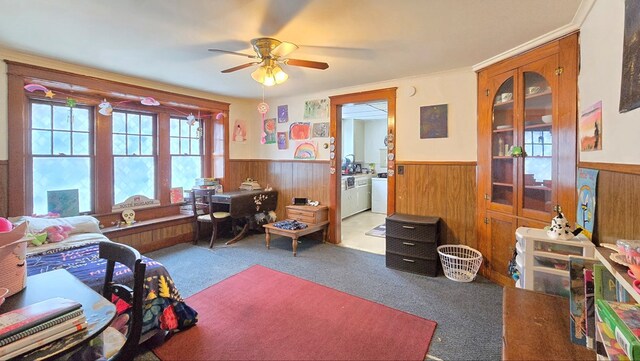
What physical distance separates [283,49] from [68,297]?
2162 millimetres

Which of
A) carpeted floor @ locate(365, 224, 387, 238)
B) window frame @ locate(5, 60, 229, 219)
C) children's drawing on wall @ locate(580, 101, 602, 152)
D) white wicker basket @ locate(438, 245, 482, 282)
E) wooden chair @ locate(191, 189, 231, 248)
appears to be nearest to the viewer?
children's drawing on wall @ locate(580, 101, 602, 152)

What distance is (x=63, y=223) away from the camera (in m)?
2.93

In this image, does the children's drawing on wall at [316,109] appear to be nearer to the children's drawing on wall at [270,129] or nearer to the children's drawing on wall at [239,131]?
the children's drawing on wall at [270,129]

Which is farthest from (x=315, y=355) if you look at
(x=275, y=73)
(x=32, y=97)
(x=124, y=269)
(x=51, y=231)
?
(x=32, y=97)

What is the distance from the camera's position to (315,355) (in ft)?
6.17

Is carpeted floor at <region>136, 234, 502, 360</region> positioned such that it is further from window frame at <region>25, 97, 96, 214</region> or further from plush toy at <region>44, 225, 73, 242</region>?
window frame at <region>25, 97, 96, 214</region>

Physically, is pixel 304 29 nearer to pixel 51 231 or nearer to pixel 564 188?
pixel 564 188

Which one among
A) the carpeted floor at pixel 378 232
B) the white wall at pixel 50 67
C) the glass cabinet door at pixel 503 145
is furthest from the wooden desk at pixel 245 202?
the glass cabinet door at pixel 503 145

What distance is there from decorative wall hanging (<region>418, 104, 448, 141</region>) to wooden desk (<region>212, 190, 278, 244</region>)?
2666mm

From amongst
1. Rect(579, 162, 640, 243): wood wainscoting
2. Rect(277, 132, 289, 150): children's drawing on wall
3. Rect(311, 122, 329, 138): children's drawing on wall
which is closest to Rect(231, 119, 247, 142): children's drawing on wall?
Rect(277, 132, 289, 150): children's drawing on wall

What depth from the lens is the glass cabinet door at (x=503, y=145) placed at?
2785 mm

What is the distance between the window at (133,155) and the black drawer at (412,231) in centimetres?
351

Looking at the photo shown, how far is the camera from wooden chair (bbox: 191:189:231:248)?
4.11m

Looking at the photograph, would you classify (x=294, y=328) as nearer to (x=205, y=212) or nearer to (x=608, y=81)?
(x=608, y=81)
